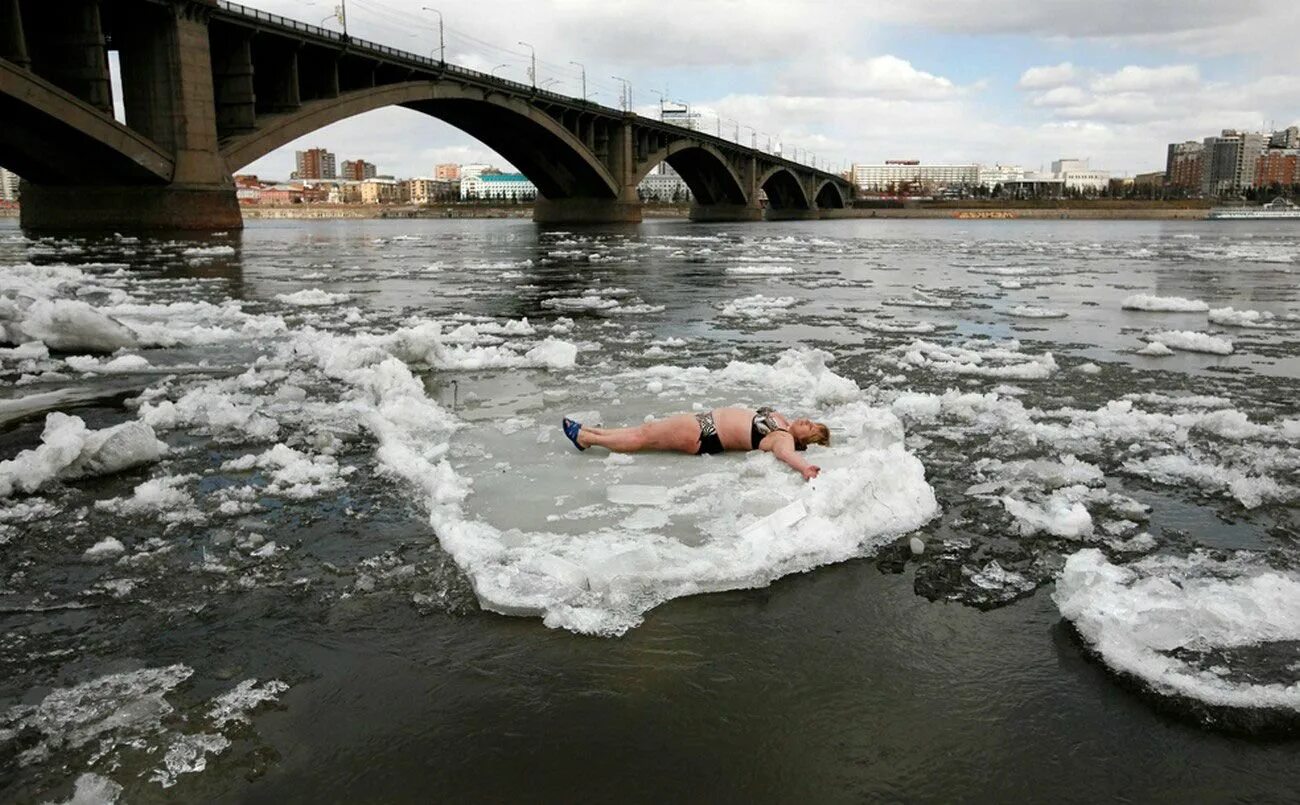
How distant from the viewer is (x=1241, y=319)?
11914 millimetres

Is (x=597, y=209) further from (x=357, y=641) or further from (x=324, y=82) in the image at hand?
(x=357, y=641)

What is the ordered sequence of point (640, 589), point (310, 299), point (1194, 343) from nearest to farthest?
point (640, 589)
point (1194, 343)
point (310, 299)

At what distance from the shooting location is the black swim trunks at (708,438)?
16.5 ft

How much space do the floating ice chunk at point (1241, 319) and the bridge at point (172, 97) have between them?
37352mm

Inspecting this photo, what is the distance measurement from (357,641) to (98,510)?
6.51ft

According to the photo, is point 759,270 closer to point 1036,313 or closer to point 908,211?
point 1036,313

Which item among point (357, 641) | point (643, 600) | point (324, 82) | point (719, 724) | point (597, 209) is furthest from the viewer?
point (597, 209)

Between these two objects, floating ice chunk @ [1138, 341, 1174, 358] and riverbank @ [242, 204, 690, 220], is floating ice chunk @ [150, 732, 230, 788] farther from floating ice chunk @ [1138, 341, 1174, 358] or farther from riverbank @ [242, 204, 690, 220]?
riverbank @ [242, 204, 690, 220]

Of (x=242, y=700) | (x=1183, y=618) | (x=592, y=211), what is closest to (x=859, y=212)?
(x=592, y=211)

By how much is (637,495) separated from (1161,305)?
38.7 feet

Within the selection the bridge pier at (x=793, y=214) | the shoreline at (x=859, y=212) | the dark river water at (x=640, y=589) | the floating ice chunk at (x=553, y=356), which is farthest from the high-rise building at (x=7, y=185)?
the dark river water at (x=640, y=589)

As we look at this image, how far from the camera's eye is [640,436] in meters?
5.12

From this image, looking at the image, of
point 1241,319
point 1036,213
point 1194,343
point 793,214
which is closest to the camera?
point 1194,343

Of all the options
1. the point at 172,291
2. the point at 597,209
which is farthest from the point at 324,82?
the point at 172,291
